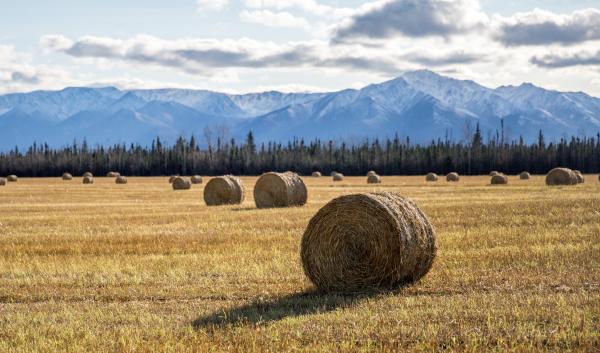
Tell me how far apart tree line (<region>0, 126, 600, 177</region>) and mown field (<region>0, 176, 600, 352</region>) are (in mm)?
109450

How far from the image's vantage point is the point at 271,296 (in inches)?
511

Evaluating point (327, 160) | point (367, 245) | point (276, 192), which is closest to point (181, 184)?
point (276, 192)

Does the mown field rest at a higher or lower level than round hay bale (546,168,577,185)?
lower

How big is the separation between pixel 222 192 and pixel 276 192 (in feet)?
15.0

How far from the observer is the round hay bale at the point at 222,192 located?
36.8 meters

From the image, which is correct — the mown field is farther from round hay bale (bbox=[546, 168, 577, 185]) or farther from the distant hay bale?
the distant hay bale

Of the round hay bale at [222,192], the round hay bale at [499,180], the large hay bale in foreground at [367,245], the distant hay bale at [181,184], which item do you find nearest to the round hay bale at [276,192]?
the round hay bale at [222,192]

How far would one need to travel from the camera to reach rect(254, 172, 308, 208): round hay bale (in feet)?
109

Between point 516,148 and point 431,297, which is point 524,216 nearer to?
point 431,297

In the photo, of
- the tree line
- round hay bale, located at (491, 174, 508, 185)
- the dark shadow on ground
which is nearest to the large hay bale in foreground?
the dark shadow on ground

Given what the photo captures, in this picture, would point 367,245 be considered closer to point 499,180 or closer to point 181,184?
point 181,184

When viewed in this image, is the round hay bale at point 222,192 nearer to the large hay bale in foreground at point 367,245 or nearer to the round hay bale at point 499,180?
the large hay bale in foreground at point 367,245

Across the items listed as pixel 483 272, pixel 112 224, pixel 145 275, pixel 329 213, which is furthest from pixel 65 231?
pixel 483 272

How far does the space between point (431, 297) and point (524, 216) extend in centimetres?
1381
